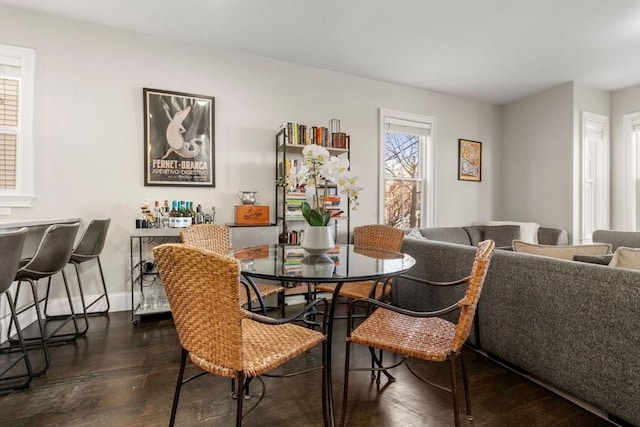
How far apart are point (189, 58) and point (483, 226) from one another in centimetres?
434

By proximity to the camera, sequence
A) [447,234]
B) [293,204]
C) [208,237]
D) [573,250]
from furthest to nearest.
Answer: [447,234], [293,204], [208,237], [573,250]

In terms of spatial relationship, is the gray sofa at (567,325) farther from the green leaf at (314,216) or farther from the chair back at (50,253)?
the chair back at (50,253)

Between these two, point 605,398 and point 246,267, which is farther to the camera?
point 246,267

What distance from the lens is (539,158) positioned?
15.1 ft

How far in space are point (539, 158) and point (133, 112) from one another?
5288 mm

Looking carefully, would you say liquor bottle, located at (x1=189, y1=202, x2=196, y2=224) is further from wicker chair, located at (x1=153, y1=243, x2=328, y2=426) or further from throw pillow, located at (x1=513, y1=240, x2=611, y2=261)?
throw pillow, located at (x1=513, y1=240, x2=611, y2=261)

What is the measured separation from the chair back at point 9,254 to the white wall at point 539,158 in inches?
219

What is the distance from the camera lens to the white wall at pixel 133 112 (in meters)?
2.79

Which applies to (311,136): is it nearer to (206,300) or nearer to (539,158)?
(206,300)

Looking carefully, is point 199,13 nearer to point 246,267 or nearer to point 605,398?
point 246,267

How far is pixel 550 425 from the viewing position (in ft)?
4.89

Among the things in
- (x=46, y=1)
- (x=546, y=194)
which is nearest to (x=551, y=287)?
(x=546, y=194)

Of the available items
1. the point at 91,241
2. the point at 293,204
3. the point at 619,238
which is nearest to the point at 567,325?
the point at 293,204

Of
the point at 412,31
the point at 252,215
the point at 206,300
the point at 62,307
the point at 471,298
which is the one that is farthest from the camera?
the point at 252,215
